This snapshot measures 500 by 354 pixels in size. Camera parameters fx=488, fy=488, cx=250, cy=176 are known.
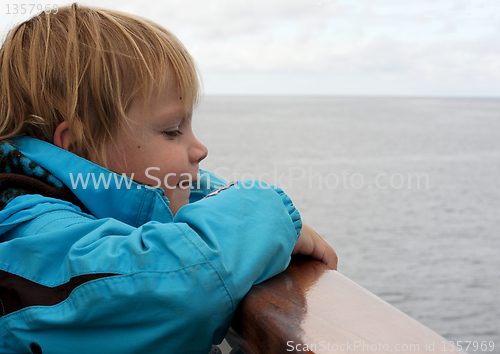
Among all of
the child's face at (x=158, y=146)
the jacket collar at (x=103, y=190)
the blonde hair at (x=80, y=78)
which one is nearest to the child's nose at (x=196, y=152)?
the child's face at (x=158, y=146)

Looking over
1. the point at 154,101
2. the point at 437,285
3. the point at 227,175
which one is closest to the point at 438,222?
the point at 437,285

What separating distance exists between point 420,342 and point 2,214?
0.84 m

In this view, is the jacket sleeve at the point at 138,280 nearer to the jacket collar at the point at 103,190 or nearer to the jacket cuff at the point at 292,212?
the jacket cuff at the point at 292,212

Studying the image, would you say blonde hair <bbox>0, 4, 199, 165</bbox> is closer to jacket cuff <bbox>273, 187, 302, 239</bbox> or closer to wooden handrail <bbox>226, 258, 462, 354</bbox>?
jacket cuff <bbox>273, 187, 302, 239</bbox>

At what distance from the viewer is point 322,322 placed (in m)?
0.73

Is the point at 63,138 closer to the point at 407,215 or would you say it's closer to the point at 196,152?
the point at 196,152

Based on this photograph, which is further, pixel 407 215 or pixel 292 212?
pixel 407 215

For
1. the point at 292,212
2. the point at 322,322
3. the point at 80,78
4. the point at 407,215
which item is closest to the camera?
the point at 322,322

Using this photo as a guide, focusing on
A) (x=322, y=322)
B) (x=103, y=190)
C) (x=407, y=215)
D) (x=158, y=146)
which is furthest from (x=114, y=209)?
(x=407, y=215)

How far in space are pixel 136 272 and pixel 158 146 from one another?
1.90ft

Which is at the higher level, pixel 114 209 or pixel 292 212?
pixel 292 212

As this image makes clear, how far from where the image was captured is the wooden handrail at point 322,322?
664 millimetres

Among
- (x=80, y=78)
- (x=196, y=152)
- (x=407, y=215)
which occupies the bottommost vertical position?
(x=407, y=215)

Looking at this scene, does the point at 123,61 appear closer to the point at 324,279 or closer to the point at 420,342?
the point at 324,279
